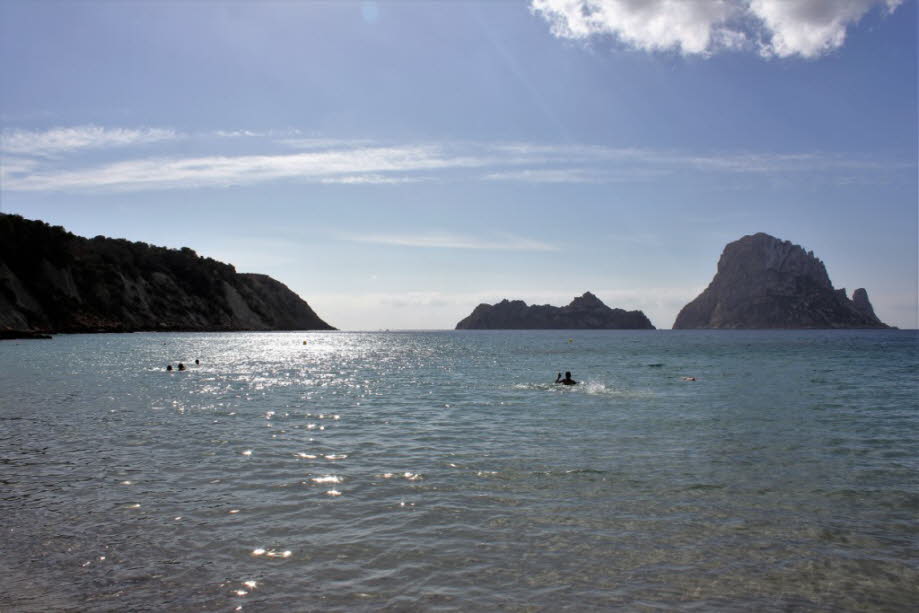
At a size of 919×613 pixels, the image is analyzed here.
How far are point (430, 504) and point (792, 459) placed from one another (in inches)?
483

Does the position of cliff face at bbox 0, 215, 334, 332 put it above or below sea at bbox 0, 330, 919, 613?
above

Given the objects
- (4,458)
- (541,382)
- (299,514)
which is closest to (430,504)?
(299,514)

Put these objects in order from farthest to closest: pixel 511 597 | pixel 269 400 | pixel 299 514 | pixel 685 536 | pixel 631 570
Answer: pixel 269 400, pixel 299 514, pixel 685 536, pixel 631 570, pixel 511 597

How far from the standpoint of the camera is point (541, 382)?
4650cm

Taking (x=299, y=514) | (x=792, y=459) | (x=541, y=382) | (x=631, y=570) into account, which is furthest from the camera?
(x=541, y=382)

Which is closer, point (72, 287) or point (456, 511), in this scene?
point (456, 511)

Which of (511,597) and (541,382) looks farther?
(541,382)

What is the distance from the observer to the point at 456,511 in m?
12.2

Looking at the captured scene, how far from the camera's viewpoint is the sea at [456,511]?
852 cm

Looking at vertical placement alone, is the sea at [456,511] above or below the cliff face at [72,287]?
below

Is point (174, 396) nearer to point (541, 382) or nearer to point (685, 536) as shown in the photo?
point (541, 382)

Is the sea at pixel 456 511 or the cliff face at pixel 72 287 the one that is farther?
the cliff face at pixel 72 287

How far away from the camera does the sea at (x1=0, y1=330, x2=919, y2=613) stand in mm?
8516

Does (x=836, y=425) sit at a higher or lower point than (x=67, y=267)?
lower
